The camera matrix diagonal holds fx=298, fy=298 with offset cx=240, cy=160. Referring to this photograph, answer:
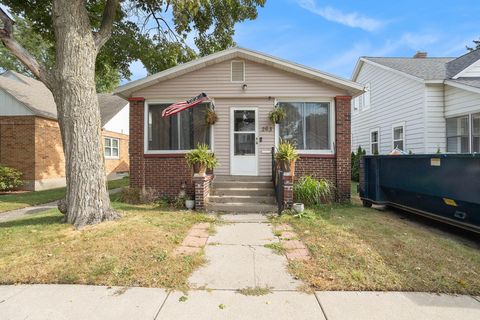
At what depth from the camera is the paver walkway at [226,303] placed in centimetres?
302

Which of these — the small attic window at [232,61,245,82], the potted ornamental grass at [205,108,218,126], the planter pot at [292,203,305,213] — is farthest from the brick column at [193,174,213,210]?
the small attic window at [232,61,245,82]

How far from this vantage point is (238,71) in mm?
9195

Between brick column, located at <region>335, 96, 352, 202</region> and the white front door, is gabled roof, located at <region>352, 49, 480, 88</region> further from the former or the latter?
→ the white front door

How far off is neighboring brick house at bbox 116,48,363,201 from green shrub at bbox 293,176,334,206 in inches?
26.9

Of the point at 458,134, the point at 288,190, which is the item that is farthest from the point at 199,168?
the point at 458,134

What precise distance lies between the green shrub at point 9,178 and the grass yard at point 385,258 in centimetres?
1188

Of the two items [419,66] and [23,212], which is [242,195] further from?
[419,66]

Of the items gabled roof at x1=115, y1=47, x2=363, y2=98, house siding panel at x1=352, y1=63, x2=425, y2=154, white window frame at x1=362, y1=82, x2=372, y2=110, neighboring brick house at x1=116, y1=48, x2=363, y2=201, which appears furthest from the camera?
white window frame at x1=362, y1=82, x2=372, y2=110

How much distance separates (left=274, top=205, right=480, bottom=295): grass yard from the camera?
364cm

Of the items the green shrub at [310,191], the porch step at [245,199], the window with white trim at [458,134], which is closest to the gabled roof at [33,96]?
the porch step at [245,199]

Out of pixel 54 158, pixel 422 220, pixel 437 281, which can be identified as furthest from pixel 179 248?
pixel 54 158

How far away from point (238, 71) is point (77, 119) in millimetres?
4930

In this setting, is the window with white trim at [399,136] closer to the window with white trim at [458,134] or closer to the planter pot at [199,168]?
the window with white trim at [458,134]

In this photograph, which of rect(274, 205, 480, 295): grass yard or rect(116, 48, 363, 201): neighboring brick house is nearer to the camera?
rect(274, 205, 480, 295): grass yard
